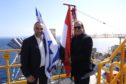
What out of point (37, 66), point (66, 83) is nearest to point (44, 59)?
point (37, 66)

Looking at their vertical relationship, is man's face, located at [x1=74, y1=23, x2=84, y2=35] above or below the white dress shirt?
above

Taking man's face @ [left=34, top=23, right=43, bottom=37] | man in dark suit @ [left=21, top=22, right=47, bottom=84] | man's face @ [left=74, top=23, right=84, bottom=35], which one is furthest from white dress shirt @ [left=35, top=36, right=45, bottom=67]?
man's face @ [left=74, top=23, right=84, bottom=35]

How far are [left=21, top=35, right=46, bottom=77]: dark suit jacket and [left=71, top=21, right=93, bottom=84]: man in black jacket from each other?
0.58m

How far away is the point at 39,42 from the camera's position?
3.60 metres

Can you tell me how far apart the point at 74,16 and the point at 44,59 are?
3.43 feet

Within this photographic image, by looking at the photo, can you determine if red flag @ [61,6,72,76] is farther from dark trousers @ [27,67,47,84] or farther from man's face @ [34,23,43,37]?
man's face @ [34,23,43,37]

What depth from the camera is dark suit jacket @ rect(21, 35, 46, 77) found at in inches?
138

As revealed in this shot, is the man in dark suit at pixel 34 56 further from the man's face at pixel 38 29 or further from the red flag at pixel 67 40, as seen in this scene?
the red flag at pixel 67 40

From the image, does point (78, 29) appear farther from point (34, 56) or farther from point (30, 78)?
point (30, 78)

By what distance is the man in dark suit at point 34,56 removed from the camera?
11.5 feet

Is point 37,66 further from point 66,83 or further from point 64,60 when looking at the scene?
point 66,83

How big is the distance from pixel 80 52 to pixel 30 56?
30.6 inches

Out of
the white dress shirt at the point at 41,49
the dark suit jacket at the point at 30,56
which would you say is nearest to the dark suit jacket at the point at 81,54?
the white dress shirt at the point at 41,49

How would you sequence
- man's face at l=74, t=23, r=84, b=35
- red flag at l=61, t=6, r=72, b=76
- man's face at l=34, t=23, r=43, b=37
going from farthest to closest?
red flag at l=61, t=6, r=72, b=76, man's face at l=74, t=23, r=84, b=35, man's face at l=34, t=23, r=43, b=37
